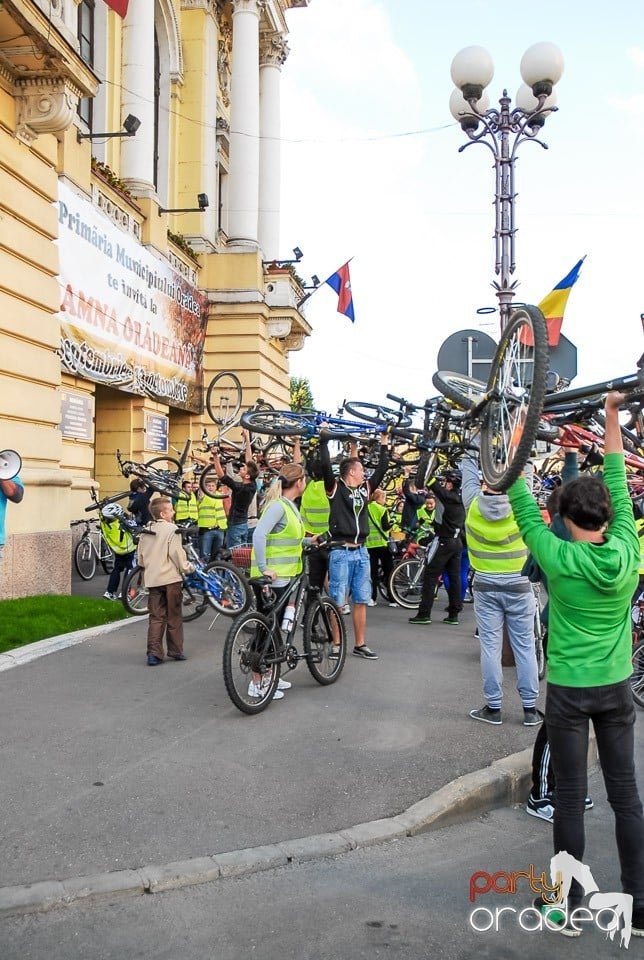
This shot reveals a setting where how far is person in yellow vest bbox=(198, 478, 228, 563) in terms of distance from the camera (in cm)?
1204

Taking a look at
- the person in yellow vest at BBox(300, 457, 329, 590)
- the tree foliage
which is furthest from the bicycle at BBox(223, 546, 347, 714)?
the tree foliage

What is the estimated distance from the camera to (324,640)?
6.87 m

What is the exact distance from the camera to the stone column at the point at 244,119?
22938 mm

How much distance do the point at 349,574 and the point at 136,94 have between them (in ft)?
46.3

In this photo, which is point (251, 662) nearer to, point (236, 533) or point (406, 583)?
point (236, 533)

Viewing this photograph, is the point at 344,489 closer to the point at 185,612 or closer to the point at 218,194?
the point at 185,612

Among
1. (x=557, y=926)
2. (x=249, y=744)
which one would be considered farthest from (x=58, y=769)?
(x=557, y=926)

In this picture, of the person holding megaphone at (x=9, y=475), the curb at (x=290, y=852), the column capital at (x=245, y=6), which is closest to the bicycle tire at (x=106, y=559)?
the person holding megaphone at (x=9, y=475)

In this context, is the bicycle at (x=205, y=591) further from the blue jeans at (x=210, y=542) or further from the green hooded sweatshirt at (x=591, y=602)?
the green hooded sweatshirt at (x=591, y=602)

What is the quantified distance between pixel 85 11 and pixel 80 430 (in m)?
9.38

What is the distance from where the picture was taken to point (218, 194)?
2689cm

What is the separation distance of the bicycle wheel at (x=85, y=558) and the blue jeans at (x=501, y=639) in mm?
9224

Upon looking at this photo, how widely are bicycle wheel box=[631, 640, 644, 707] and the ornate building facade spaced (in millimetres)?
6934

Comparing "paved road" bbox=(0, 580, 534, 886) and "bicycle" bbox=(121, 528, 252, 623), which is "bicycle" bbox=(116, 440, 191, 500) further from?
"paved road" bbox=(0, 580, 534, 886)
